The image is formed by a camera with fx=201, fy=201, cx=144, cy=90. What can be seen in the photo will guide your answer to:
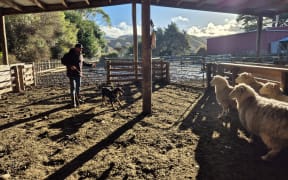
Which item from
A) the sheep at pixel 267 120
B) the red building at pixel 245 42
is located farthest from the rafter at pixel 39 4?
the red building at pixel 245 42

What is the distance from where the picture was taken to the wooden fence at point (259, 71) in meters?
4.41

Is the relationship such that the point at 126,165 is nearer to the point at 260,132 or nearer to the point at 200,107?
the point at 260,132

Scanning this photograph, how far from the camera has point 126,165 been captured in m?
3.04

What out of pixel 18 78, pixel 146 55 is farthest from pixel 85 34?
pixel 146 55

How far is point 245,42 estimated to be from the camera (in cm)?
3133

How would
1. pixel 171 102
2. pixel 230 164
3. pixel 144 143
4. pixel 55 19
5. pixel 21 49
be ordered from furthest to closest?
pixel 55 19 → pixel 21 49 → pixel 171 102 → pixel 144 143 → pixel 230 164

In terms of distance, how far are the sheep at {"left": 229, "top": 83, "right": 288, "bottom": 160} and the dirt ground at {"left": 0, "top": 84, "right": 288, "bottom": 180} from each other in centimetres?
31

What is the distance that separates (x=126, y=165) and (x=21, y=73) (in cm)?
882

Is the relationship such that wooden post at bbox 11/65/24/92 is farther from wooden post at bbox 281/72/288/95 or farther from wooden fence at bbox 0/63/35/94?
wooden post at bbox 281/72/288/95

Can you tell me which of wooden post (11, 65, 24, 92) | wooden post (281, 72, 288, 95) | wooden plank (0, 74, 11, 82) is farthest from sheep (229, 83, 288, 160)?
wooden post (11, 65, 24, 92)

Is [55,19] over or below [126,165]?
over

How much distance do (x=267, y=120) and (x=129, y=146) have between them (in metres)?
2.28

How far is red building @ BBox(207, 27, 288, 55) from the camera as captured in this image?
28.8m

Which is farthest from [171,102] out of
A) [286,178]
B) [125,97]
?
[286,178]
